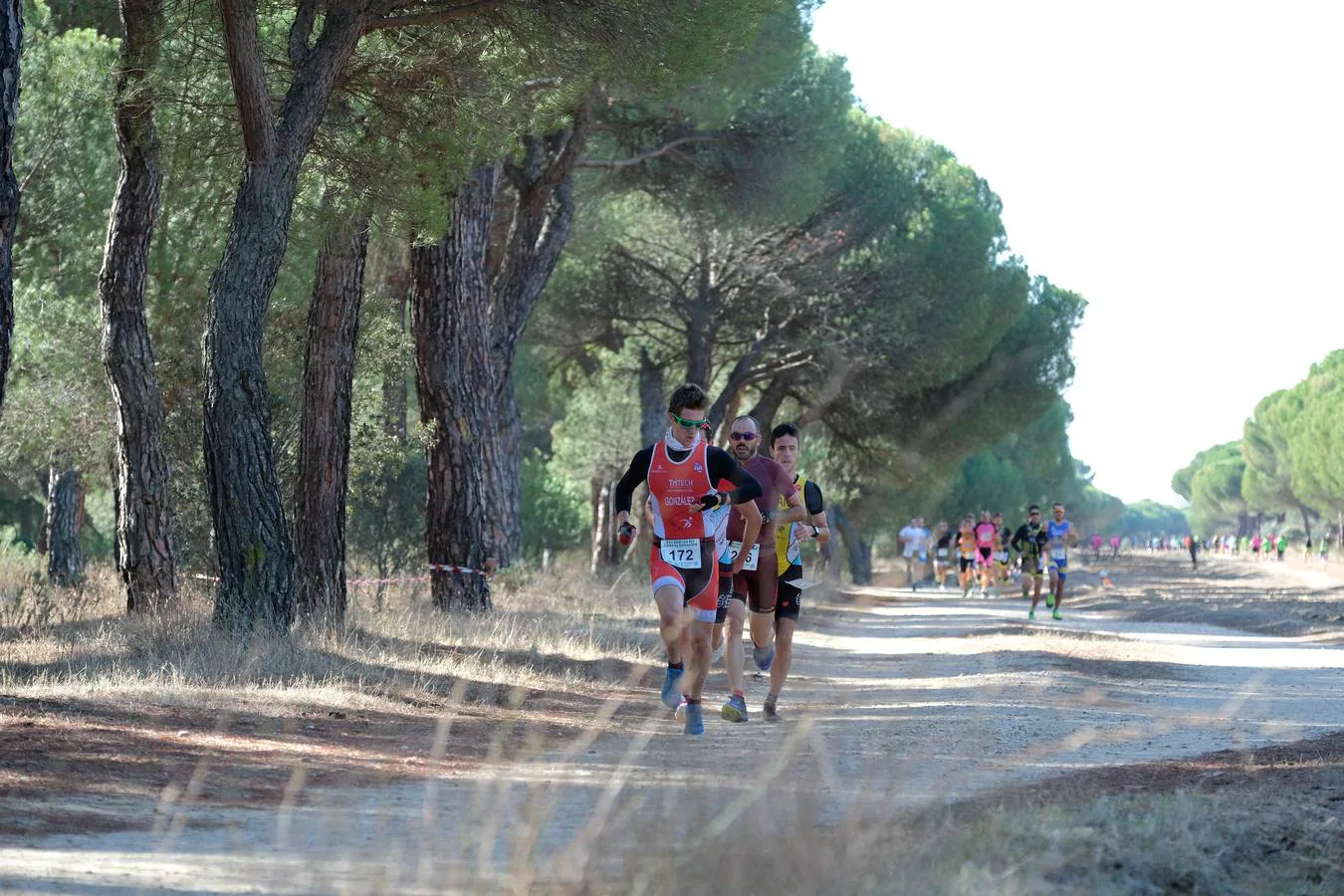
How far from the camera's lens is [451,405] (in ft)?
60.6

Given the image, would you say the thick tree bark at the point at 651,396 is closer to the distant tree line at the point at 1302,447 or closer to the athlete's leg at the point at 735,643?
the athlete's leg at the point at 735,643

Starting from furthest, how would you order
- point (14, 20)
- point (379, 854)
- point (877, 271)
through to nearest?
point (877, 271) → point (14, 20) → point (379, 854)

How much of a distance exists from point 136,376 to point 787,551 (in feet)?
24.6

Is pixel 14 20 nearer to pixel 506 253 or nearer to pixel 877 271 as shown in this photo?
pixel 506 253

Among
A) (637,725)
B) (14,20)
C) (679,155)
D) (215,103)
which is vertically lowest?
(637,725)

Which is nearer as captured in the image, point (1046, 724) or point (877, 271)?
point (1046, 724)

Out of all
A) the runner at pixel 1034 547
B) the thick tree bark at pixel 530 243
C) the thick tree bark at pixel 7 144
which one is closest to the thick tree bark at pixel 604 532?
the runner at pixel 1034 547

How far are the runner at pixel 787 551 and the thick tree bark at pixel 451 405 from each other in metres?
7.39

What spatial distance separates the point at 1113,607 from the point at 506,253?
16.3 meters

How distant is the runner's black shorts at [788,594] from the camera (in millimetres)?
11336

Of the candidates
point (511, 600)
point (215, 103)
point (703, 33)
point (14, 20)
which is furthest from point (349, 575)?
point (14, 20)

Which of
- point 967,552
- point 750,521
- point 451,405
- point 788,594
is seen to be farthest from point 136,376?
point 967,552

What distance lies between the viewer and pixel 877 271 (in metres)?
33.5

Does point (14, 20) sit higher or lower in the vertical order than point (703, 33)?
lower
